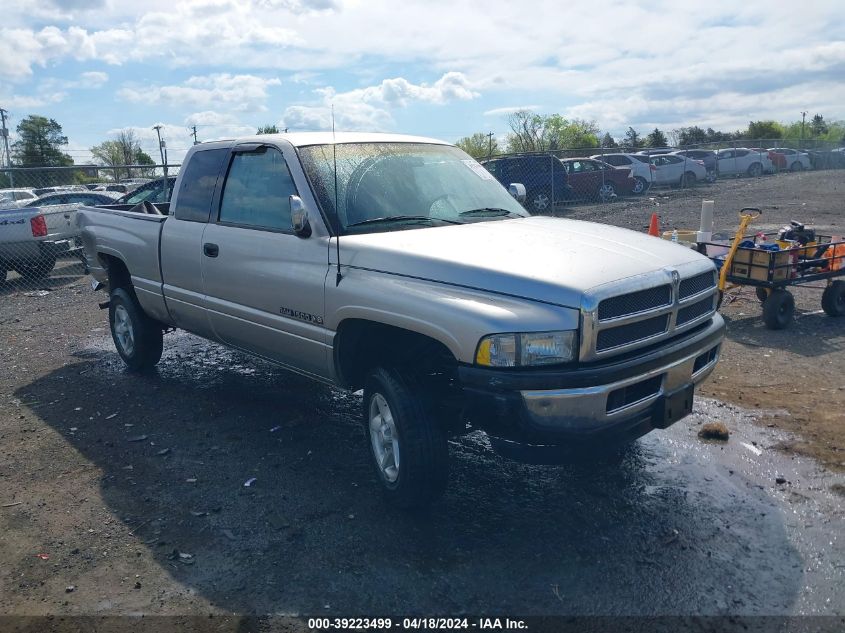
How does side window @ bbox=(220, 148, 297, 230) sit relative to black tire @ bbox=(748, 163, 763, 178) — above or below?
above

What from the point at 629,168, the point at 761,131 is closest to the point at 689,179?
the point at 629,168

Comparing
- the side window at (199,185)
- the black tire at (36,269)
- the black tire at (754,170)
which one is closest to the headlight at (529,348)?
the side window at (199,185)

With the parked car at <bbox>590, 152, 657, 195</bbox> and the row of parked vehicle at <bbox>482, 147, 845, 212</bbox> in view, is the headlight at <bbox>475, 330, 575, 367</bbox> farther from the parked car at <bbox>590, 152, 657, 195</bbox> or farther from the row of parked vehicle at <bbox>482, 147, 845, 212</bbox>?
the parked car at <bbox>590, 152, 657, 195</bbox>

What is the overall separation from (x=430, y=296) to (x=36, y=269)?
478 inches

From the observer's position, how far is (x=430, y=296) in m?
3.67

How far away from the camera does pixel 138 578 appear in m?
3.56

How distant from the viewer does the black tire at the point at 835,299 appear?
7.96 m

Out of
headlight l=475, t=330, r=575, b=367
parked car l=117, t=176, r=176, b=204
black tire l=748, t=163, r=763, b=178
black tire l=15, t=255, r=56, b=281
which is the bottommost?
black tire l=15, t=255, r=56, b=281

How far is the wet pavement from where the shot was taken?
3.34m

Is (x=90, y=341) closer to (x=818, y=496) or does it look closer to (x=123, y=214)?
(x=123, y=214)

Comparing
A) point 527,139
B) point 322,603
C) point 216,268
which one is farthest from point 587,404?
point 527,139

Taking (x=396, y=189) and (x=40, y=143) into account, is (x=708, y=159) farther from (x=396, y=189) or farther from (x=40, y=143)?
(x=40, y=143)

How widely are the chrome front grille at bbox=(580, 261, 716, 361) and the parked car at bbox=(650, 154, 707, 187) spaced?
25.9 metres

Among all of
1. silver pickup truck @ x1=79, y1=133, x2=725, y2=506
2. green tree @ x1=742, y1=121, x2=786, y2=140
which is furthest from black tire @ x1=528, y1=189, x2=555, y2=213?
green tree @ x1=742, y1=121, x2=786, y2=140
